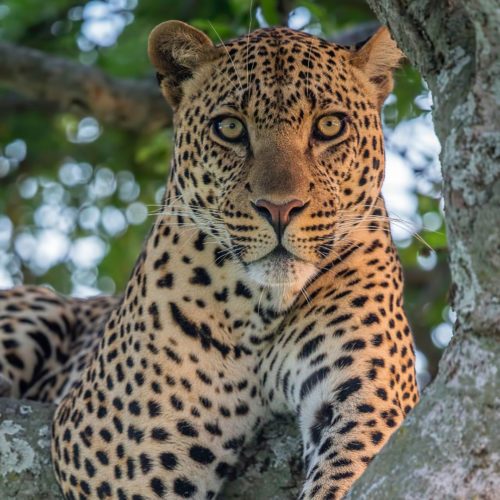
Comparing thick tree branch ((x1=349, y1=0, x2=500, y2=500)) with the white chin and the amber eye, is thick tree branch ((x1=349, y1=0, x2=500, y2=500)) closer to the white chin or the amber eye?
the white chin

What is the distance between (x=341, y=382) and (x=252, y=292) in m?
0.65

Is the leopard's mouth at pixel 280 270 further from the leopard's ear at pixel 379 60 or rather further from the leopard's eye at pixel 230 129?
the leopard's ear at pixel 379 60

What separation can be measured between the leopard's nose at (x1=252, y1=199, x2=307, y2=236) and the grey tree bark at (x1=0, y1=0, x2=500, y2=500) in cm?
153

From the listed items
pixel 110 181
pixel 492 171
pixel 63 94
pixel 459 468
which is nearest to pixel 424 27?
pixel 492 171

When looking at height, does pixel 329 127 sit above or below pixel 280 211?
above

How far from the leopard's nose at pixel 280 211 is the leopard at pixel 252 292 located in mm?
25

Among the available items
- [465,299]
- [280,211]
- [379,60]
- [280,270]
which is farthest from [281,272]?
[465,299]

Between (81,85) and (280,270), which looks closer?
(280,270)

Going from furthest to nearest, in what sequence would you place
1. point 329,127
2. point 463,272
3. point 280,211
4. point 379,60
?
point 379,60
point 329,127
point 280,211
point 463,272

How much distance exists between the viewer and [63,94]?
9.35m

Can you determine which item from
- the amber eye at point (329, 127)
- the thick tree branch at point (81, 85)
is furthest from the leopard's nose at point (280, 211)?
the thick tree branch at point (81, 85)

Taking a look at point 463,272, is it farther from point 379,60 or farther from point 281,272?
point 379,60

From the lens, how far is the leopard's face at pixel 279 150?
5.16 meters

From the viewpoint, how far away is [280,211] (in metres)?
5.05
